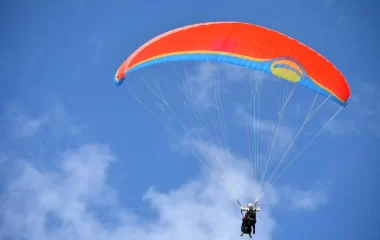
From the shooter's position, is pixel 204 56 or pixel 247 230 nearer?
pixel 247 230

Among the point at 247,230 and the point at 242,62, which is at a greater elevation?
the point at 242,62

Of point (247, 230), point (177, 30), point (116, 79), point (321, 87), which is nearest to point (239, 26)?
point (177, 30)

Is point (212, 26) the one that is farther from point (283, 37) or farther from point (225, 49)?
point (283, 37)

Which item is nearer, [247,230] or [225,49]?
[247,230]

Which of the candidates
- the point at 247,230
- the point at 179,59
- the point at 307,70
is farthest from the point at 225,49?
the point at 247,230

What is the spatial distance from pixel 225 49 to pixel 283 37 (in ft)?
5.29

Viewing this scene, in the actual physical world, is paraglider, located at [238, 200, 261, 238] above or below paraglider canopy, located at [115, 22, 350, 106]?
below

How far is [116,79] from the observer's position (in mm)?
11398

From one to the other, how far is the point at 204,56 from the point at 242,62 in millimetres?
1090

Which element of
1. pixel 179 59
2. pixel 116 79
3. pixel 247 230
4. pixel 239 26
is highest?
pixel 239 26

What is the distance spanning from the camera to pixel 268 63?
11.6m

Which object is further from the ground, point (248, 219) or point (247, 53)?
point (247, 53)

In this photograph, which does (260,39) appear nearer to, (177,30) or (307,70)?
(307,70)

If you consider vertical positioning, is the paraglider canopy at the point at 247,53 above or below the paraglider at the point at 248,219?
above
